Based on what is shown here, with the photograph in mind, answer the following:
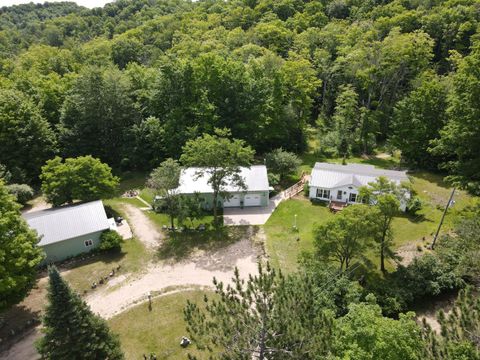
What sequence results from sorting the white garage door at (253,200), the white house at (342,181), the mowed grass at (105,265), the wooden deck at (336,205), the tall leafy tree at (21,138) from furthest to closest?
the tall leafy tree at (21,138) < the white garage door at (253,200) < the white house at (342,181) < the wooden deck at (336,205) < the mowed grass at (105,265)

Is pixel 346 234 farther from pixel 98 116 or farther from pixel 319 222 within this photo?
pixel 98 116

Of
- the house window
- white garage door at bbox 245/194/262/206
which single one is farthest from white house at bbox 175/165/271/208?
the house window

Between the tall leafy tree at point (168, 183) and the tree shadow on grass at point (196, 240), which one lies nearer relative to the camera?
the tree shadow on grass at point (196, 240)

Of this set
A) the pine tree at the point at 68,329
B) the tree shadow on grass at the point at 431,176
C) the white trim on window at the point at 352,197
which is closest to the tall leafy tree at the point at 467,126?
the white trim on window at the point at 352,197

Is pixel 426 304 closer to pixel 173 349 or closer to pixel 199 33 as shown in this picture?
pixel 173 349

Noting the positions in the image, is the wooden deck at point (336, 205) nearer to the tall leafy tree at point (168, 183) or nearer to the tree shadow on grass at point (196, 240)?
the tree shadow on grass at point (196, 240)

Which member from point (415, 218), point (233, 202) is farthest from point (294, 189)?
point (415, 218)
